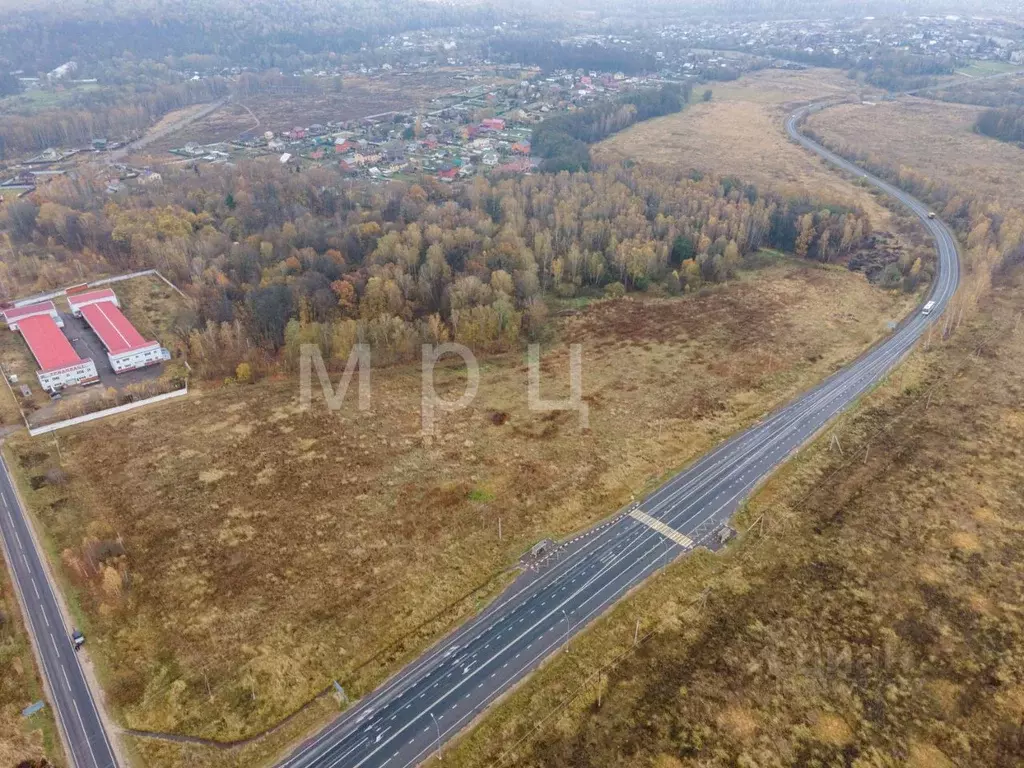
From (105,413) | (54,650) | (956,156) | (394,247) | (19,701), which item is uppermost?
(394,247)

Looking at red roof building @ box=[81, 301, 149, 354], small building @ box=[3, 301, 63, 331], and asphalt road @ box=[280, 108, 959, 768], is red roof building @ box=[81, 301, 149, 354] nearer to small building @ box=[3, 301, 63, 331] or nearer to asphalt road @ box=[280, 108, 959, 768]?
small building @ box=[3, 301, 63, 331]

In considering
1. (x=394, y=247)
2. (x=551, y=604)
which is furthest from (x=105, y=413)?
(x=551, y=604)

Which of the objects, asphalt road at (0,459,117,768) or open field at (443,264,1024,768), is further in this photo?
open field at (443,264,1024,768)

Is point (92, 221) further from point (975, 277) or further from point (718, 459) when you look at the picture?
point (975, 277)

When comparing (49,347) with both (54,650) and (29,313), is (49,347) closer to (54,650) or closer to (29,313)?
(29,313)

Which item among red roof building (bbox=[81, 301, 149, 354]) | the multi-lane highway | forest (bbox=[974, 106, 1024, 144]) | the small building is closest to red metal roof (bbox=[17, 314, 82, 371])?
the small building

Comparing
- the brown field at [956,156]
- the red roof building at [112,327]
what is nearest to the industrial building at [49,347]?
the red roof building at [112,327]
